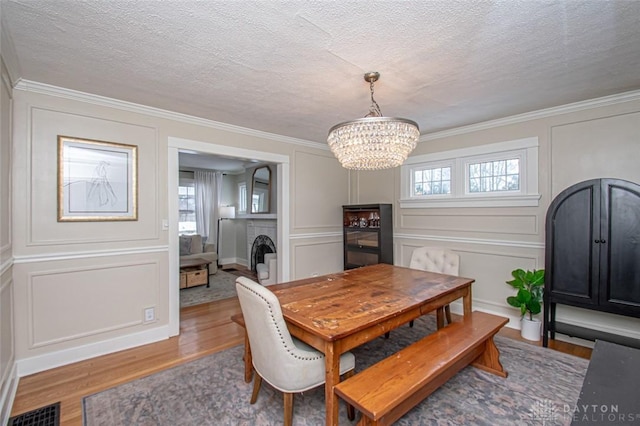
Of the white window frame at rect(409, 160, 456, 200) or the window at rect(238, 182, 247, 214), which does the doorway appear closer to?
the white window frame at rect(409, 160, 456, 200)

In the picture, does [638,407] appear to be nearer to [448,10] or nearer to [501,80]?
[448,10]

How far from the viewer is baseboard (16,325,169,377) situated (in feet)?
7.62

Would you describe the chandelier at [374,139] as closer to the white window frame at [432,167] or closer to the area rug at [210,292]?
the white window frame at [432,167]

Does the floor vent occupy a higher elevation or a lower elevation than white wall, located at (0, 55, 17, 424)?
lower

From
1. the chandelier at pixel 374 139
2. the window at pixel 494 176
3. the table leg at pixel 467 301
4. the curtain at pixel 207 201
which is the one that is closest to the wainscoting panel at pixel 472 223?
the window at pixel 494 176

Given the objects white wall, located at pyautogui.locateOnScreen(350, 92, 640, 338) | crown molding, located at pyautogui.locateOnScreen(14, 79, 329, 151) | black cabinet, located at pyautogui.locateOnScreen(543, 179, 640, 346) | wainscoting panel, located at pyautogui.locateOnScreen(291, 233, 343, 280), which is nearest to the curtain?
wainscoting panel, located at pyautogui.locateOnScreen(291, 233, 343, 280)

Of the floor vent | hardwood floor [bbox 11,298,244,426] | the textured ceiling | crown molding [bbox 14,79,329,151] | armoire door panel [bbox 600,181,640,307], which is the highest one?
the textured ceiling

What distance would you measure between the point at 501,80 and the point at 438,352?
6.99 feet

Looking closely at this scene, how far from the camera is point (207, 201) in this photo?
6949 mm

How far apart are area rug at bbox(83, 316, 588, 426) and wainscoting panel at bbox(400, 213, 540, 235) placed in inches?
51.4

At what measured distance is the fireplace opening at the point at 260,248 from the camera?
5.98 m

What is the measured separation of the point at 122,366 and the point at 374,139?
9.16ft

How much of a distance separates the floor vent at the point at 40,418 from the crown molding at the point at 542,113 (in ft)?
14.7

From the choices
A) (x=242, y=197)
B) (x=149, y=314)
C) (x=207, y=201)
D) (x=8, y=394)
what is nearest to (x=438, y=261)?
(x=149, y=314)
